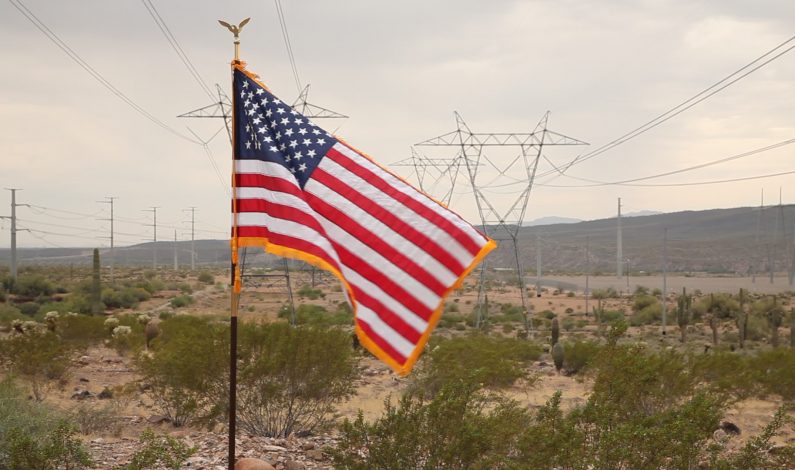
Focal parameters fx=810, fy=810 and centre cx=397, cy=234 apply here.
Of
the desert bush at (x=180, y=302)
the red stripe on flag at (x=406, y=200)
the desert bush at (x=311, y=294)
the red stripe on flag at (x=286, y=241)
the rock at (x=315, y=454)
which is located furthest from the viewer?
the desert bush at (x=311, y=294)

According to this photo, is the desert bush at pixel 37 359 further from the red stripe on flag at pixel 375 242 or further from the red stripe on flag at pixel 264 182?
the red stripe on flag at pixel 375 242

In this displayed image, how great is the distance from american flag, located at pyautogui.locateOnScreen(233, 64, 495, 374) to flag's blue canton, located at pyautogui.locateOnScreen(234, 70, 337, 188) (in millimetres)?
12

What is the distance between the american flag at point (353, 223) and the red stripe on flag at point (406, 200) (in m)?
0.01

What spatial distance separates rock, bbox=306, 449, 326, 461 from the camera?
15.2 meters

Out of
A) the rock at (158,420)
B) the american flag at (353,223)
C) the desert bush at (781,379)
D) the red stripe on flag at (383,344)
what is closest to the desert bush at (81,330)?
the rock at (158,420)

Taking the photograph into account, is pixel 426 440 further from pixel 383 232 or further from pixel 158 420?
pixel 158 420

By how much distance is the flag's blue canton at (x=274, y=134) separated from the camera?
9859 millimetres

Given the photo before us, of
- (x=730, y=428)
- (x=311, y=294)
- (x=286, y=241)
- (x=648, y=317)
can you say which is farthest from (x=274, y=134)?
(x=311, y=294)

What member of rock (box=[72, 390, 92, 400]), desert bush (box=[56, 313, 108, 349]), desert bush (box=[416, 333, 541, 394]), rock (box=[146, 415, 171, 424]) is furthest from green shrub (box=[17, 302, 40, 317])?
rock (box=[146, 415, 171, 424])

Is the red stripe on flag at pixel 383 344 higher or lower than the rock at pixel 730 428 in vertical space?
higher

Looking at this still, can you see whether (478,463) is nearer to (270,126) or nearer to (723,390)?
(270,126)

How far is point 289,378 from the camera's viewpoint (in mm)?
18391

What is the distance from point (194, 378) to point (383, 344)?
1073 cm

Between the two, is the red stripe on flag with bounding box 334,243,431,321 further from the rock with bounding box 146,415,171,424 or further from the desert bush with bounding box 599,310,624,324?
the desert bush with bounding box 599,310,624,324
